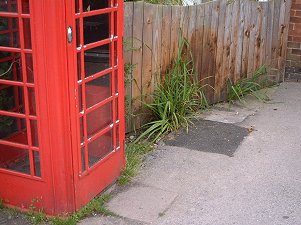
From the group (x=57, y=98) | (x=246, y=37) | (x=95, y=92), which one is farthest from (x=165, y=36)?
(x=57, y=98)

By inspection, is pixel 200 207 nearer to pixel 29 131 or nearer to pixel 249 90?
pixel 29 131

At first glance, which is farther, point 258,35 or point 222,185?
point 258,35

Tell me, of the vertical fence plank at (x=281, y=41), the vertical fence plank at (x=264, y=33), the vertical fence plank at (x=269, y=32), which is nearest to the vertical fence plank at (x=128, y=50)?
the vertical fence plank at (x=264, y=33)

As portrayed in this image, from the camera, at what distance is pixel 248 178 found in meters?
4.41

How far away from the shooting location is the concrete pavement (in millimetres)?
3770

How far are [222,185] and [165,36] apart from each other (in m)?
1.93

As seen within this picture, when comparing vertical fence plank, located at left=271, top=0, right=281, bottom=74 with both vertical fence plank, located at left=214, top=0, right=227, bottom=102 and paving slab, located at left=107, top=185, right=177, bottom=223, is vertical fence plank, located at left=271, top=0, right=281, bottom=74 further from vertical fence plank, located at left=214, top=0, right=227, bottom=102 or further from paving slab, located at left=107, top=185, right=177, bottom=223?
paving slab, located at left=107, top=185, right=177, bottom=223

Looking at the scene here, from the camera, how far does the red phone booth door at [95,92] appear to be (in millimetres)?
3428

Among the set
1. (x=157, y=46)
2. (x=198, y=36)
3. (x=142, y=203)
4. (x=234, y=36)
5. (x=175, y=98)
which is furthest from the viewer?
(x=234, y=36)

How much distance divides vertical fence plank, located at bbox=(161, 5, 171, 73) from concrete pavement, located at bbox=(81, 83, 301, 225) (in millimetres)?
838

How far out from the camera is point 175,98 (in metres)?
5.44

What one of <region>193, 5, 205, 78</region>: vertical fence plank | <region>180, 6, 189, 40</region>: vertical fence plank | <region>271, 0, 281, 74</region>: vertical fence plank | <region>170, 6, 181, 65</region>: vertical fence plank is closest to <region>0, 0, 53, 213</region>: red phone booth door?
<region>170, 6, 181, 65</region>: vertical fence plank

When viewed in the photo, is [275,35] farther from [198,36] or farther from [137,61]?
[137,61]

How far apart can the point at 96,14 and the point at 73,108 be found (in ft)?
2.42
